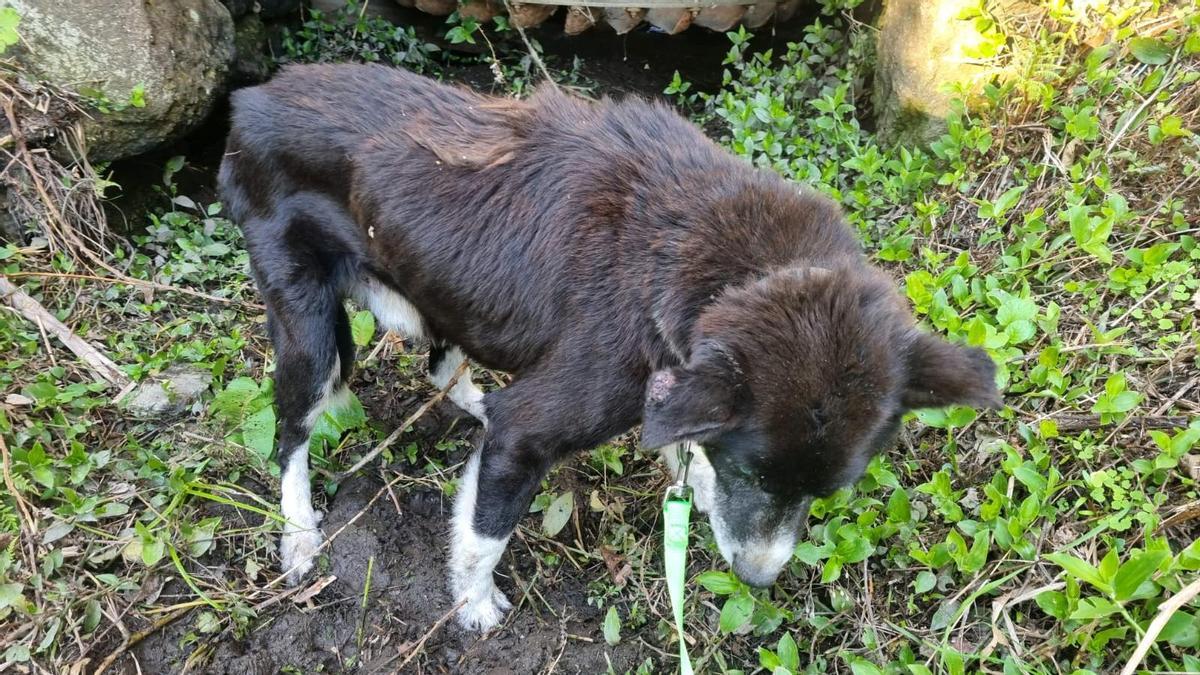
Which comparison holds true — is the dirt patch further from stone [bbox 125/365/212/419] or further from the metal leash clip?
the metal leash clip

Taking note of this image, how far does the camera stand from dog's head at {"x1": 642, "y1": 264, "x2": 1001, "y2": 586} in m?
2.32

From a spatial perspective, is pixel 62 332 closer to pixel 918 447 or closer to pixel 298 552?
pixel 298 552

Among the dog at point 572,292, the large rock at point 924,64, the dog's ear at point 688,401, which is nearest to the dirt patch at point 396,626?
the dog at point 572,292

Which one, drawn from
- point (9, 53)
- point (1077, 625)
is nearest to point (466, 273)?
point (1077, 625)

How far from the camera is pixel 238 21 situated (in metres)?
5.32

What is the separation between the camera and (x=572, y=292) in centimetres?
287

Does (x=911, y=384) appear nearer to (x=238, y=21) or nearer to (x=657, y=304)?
(x=657, y=304)

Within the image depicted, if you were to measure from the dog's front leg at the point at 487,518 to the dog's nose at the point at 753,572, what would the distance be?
2.55ft

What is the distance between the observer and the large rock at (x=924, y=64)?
14.0 feet

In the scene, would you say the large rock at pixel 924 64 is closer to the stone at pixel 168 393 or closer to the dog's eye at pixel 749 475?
the dog's eye at pixel 749 475

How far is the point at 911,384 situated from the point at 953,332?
0.99 m

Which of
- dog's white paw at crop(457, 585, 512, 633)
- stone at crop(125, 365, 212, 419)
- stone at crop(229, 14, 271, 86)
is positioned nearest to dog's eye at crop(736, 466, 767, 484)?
dog's white paw at crop(457, 585, 512, 633)

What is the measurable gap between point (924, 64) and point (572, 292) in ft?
9.08

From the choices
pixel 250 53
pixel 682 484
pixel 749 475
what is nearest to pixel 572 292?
pixel 682 484
